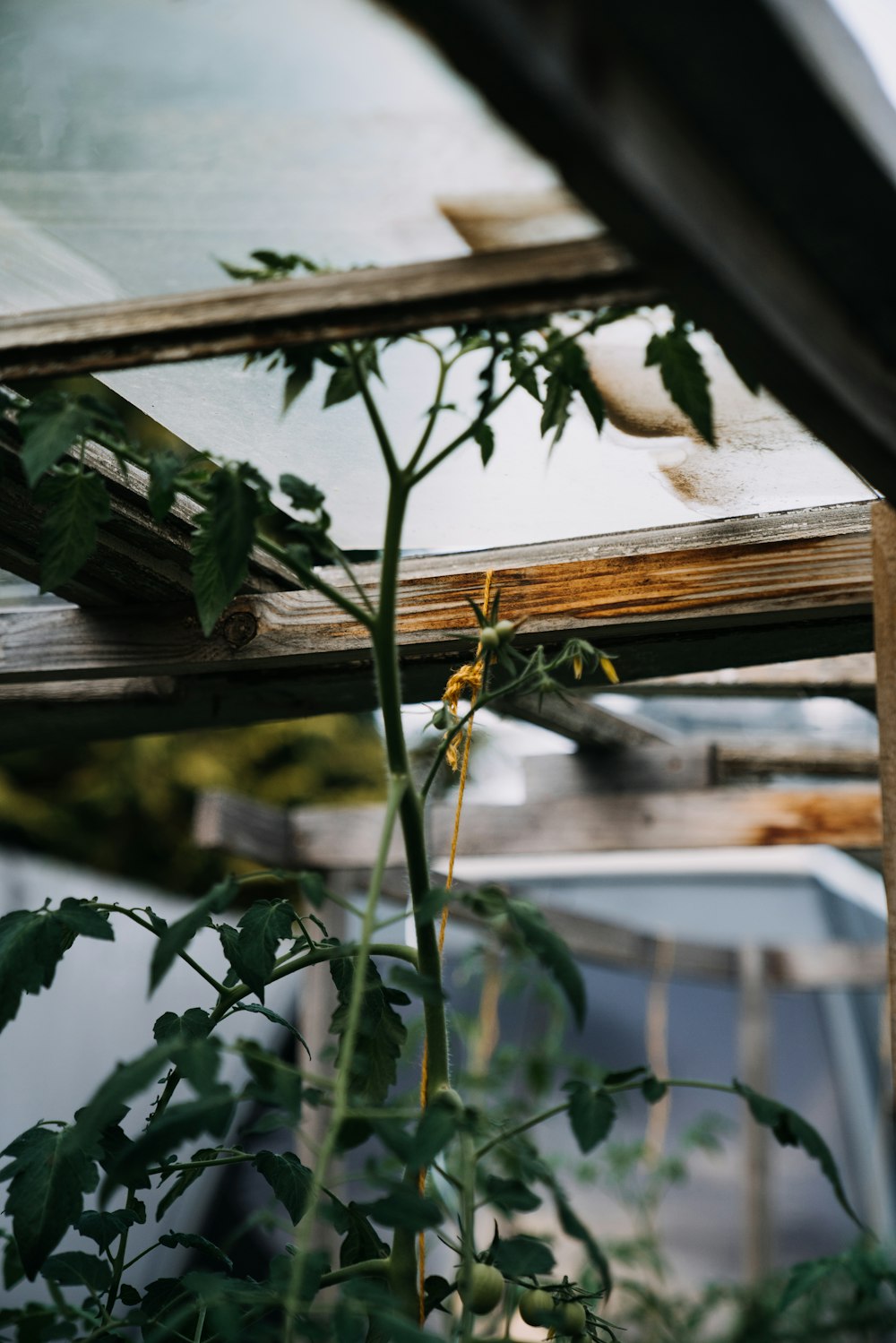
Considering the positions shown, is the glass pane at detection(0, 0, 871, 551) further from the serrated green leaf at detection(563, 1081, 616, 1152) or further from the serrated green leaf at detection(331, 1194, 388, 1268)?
the serrated green leaf at detection(331, 1194, 388, 1268)

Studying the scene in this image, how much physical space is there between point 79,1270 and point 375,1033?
325 mm

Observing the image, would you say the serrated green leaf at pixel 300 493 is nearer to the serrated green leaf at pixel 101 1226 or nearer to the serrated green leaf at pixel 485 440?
the serrated green leaf at pixel 485 440

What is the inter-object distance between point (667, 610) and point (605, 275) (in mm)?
734

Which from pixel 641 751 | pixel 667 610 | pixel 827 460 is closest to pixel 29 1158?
pixel 667 610

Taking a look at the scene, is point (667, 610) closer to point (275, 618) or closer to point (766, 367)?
point (275, 618)

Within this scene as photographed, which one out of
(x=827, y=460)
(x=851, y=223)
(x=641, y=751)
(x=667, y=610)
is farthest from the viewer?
(x=641, y=751)

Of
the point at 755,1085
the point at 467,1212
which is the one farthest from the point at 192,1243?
the point at 755,1085

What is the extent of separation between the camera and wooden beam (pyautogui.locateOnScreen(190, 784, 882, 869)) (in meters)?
3.45

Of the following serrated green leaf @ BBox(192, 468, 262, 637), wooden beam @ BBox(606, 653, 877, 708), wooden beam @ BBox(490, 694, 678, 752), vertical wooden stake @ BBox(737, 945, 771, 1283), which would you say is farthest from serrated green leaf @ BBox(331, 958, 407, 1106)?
vertical wooden stake @ BBox(737, 945, 771, 1283)

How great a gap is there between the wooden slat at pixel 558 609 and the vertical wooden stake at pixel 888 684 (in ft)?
0.21

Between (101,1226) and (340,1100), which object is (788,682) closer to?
(101,1226)

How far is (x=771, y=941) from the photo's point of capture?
6207 millimetres

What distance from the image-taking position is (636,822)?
12.0 ft

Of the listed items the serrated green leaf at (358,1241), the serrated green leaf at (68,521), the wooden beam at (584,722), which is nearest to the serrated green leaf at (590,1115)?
the serrated green leaf at (358,1241)
